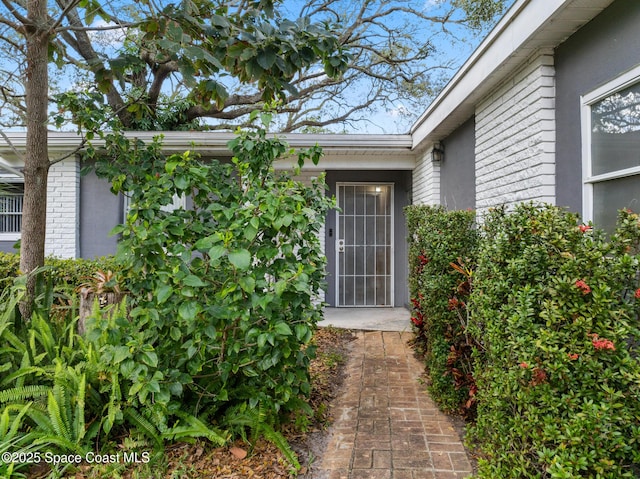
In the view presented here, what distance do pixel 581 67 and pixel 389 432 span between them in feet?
9.36

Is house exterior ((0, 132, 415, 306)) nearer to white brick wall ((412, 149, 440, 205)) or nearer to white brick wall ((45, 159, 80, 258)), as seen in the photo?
white brick wall ((45, 159, 80, 258))

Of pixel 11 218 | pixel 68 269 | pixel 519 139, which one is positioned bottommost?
pixel 68 269

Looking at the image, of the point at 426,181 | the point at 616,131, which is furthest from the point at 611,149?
the point at 426,181

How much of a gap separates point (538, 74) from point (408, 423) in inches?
111

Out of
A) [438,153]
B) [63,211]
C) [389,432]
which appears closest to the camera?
[389,432]

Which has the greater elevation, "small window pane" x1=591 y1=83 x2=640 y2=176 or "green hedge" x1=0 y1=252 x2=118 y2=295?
"small window pane" x1=591 y1=83 x2=640 y2=176

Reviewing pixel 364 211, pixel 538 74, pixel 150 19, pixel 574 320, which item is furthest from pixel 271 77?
pixel 364 211

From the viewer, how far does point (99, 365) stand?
8.06 ft

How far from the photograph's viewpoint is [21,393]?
2.31m

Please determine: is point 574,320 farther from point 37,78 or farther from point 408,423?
point 37,78

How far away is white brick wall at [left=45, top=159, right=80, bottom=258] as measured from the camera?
6.28 meters

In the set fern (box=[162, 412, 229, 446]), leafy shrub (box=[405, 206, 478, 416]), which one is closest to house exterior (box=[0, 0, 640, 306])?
leafy shrub (box=[405, 206, 478, 416])

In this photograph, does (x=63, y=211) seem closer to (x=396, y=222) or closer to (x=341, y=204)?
(x=341, y=204)

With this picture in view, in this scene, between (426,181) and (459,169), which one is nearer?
(459,169)
